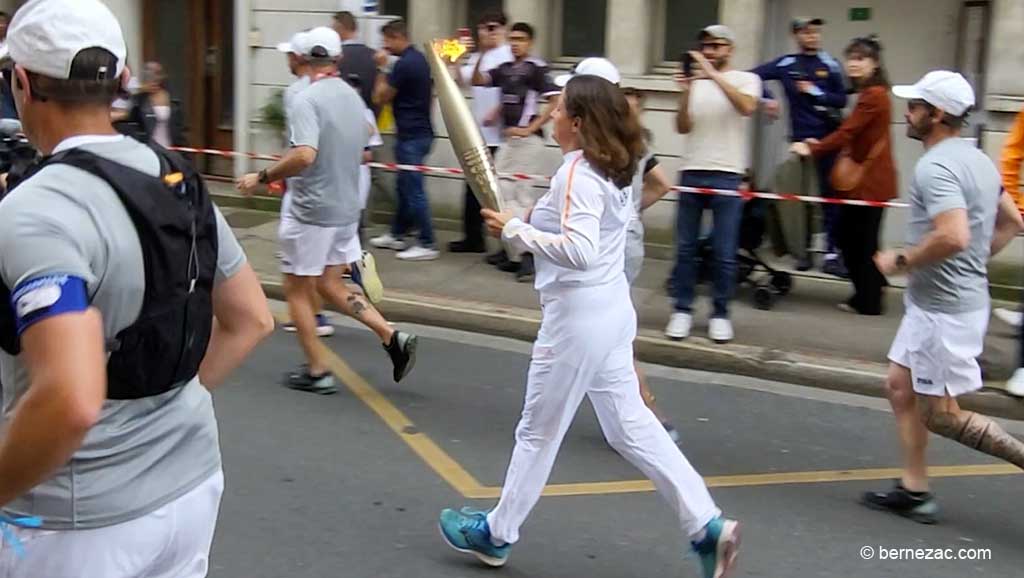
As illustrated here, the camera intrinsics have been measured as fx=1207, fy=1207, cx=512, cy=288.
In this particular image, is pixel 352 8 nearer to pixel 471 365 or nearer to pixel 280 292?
pixel 280 292

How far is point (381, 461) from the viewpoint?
5.50 metres

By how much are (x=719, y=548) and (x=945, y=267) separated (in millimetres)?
1533

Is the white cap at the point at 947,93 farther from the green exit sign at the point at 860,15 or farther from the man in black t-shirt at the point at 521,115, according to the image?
the green exit sign at the point at 860,15

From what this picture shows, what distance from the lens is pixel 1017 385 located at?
22.3ft

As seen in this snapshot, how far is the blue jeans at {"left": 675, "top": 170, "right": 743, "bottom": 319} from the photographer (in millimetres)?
7723

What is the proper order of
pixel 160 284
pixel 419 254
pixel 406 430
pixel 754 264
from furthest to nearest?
pixel 419 254 → pixel 754 264 → pixel 406 430 → pixel 160 284

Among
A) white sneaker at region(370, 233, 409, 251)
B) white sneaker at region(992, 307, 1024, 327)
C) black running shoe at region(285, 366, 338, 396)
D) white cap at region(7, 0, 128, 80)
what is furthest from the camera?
white sneaker at region(370, 233, 409, 251)

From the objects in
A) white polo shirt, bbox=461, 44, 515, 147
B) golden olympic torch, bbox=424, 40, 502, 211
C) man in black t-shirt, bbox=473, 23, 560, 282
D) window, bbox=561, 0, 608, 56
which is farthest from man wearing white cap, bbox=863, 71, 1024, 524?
window, bbox=561, 0, 608, 56

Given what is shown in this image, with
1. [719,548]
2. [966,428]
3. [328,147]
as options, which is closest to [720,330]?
[328,147]

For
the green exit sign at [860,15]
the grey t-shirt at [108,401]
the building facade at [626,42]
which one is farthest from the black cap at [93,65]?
the green exit sign at [860,15]

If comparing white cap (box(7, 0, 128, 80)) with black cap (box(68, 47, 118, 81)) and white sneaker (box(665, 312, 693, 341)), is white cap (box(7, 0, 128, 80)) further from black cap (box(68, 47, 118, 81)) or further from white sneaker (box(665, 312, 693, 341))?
white sneaker (box(665, 312, 693, 341))

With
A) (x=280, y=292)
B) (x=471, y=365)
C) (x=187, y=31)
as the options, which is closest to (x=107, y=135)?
(x=471, y=365)

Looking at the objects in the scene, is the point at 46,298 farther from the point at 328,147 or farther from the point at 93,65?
the point at 328,147

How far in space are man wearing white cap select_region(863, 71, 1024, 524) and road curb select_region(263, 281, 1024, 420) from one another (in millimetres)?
2174
